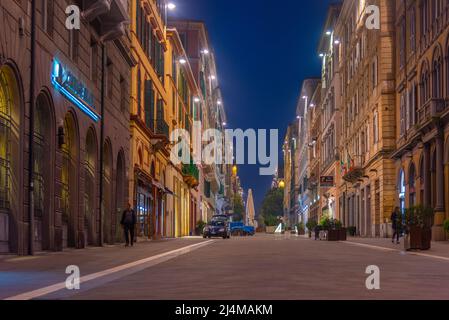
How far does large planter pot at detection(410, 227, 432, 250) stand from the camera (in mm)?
26875

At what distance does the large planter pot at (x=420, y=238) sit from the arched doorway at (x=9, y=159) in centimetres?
1314

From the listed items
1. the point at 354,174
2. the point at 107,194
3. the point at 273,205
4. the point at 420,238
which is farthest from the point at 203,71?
the point at 273,205

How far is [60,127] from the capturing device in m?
24.2

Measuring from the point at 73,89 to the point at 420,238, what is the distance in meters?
12.1

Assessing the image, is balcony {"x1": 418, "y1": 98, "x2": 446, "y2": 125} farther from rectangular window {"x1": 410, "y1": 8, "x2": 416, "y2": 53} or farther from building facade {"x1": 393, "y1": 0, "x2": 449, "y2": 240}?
rectangular window {"x1": 410, "y1": 8, "x2": 416, "y2": 53}

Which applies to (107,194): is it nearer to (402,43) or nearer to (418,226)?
(418,226)

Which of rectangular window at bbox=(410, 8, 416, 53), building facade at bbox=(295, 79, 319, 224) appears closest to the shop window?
rectangular window at bbox=(410, 8, 416, 53)

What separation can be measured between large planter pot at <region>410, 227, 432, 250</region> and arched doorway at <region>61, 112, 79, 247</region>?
11.0 meters

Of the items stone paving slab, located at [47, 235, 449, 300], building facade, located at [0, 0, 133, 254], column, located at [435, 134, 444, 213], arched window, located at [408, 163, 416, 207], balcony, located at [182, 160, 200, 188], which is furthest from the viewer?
balcony, located at [182, 160, 200, 188]

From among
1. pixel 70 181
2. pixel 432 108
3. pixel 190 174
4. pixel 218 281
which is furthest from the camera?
pixel 190 174

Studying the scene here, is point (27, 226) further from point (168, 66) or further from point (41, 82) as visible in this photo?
point (168, 66)

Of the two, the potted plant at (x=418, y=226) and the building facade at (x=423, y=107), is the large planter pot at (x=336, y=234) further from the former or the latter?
the potted plant at (x=418, y=226)
